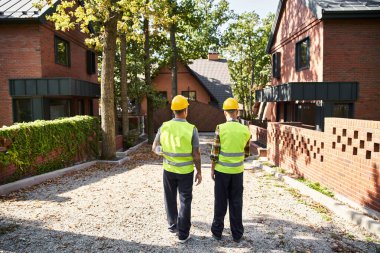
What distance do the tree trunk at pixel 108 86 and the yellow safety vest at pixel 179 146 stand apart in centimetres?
817

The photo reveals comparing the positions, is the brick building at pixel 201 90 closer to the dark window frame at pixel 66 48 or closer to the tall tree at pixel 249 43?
the tall tree at pixel 249 43

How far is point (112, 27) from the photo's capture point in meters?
12.2

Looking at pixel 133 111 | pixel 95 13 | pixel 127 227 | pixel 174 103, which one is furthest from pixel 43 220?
pixel 133 111

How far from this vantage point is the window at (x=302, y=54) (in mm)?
14523

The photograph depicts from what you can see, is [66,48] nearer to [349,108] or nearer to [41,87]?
[41,87]

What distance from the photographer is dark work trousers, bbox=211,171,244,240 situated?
192 inches

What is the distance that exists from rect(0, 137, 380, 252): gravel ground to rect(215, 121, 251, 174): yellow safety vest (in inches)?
44.4

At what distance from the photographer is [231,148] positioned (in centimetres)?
489

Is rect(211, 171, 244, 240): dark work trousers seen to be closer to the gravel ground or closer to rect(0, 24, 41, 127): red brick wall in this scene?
the gravel ground

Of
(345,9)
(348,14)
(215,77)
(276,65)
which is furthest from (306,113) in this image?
(215,77)

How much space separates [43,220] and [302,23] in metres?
13.9

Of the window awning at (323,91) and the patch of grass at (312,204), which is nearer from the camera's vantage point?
the patch of grass at (312,204)

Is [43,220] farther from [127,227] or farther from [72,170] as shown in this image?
[72,170]

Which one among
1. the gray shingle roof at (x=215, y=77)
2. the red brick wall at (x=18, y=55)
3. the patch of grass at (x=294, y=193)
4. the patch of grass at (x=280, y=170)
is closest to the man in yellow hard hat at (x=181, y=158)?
the patch of grass at (x=294, y=193)
